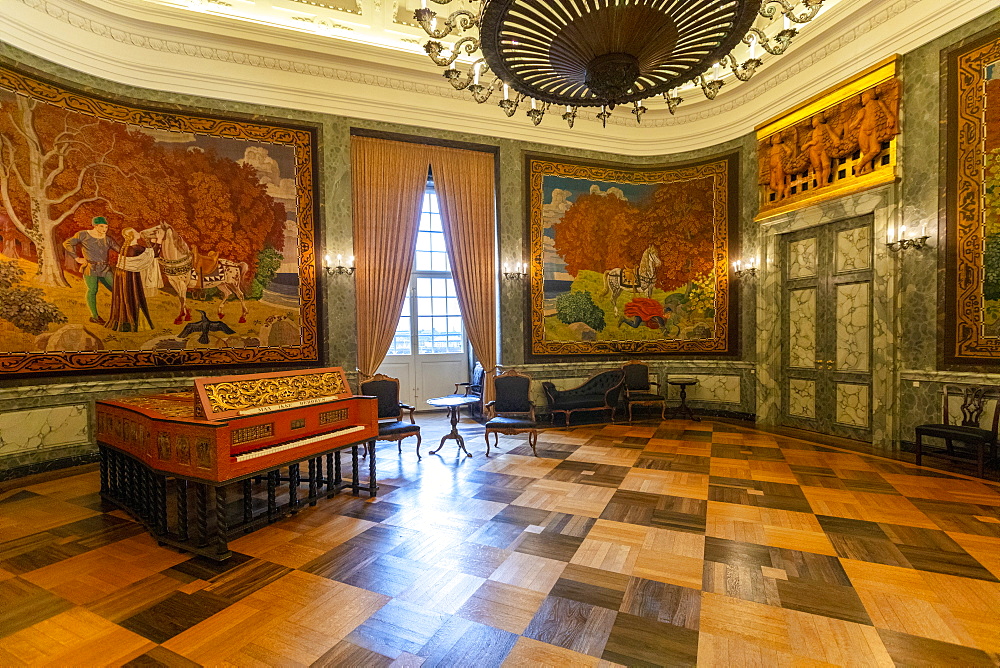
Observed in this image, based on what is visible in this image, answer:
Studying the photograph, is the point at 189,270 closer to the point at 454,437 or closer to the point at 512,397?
the point at 454,437

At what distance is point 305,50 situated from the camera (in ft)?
22.3

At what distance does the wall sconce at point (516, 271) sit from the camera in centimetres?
820

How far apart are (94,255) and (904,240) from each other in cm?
998

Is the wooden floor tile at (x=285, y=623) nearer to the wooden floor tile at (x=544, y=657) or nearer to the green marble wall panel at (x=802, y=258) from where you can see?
the wooden floor tile at (x=544, y=657)

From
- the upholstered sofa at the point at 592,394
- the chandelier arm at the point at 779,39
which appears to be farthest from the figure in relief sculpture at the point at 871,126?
the upholstered sofa at the point at 592,394

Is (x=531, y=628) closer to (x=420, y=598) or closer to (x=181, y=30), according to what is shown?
(x=420, y=598)

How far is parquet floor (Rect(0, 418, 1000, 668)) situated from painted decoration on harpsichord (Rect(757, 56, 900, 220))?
3987 millimetres

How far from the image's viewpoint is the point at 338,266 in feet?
23.7

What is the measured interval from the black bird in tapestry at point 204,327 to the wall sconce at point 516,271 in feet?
13.9

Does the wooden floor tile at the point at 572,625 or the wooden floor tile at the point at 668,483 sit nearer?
the wooden floor tile at the point at 572,625

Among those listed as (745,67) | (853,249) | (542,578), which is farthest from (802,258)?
(542,578)

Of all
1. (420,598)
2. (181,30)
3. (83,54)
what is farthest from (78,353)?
(420,598)

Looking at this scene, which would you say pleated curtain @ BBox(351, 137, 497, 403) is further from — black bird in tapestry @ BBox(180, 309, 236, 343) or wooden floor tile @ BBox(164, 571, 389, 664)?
wooden floor tile @ BBox(164, 571, 389, 664)

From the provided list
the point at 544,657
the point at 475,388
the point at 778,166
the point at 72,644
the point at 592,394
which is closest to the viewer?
the point at 544,657
